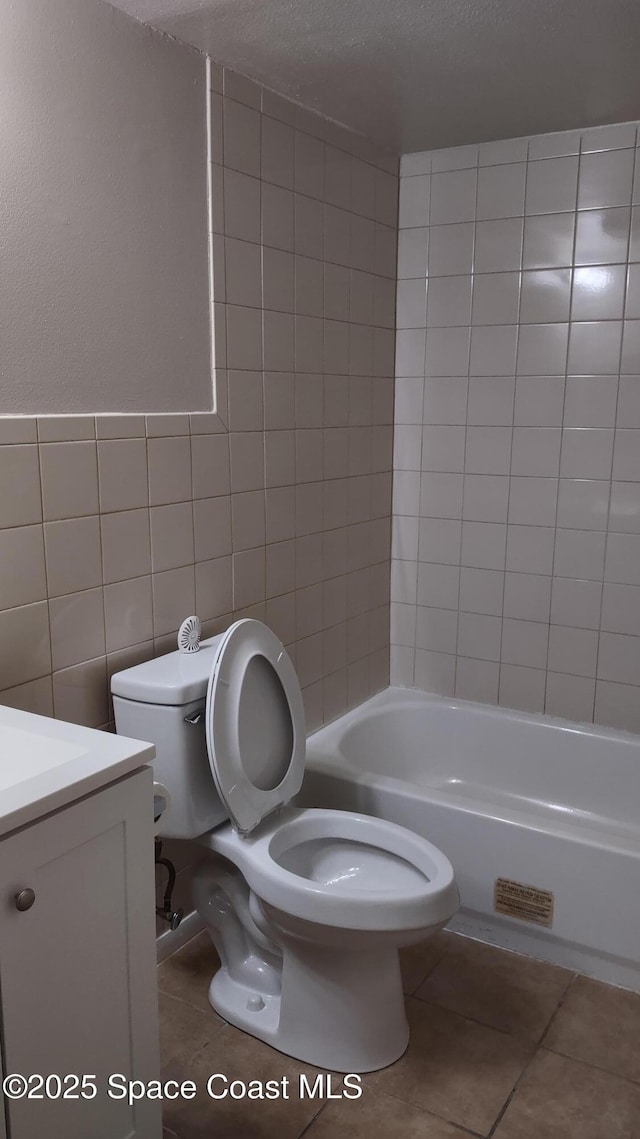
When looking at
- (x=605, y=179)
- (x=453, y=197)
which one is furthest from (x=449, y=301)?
(x=605, y=179)

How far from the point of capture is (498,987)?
2.06m

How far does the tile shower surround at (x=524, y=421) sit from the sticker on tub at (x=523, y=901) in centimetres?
73

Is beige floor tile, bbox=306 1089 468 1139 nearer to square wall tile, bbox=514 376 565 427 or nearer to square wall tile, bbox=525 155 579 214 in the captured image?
square wall tile, bbox=514 376 565 427

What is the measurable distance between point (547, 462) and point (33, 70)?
173 cm

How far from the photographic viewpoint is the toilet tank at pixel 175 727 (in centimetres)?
178

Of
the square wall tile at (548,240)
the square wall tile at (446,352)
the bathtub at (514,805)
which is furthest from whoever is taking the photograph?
the square wall tile at (446,352)

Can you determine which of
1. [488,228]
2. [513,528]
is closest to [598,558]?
[513,528]

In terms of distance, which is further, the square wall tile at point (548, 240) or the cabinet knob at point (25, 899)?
the square wall tile at point (548, 240)

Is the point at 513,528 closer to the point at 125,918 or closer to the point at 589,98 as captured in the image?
the point at 589,98

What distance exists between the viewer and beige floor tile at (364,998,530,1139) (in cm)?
171

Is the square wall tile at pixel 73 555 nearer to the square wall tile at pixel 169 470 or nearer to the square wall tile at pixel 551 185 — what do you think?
the square wall tile at pixel 169 470

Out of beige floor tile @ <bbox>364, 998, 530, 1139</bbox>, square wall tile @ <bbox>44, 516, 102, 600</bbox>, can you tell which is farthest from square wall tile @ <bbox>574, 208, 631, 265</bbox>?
beige floor tile @ <bbox>364, 998, 530, 1139</bbox>

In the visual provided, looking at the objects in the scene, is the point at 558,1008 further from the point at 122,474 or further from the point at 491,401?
the point at 491,401

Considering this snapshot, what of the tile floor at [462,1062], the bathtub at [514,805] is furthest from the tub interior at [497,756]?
the tile floor at [462,1062]
